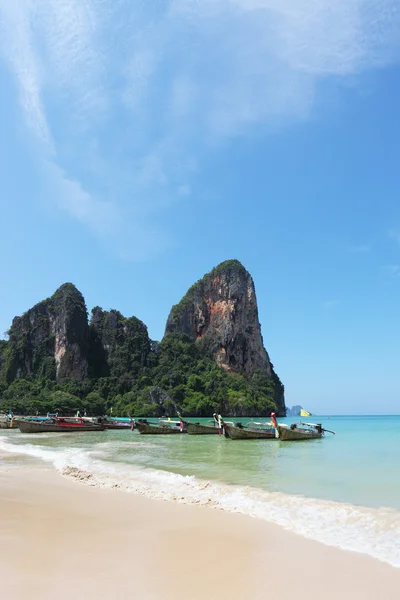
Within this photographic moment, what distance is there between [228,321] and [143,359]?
1903 centimetres

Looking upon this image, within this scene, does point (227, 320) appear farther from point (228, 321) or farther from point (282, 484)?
point (282, 484)

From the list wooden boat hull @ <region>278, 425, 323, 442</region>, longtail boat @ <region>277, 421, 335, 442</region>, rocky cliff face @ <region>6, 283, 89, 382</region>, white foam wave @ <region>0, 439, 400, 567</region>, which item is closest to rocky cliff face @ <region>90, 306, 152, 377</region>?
rocky cliff face @ <region>6, 283, 89, 382</region>

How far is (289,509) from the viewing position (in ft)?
23.1

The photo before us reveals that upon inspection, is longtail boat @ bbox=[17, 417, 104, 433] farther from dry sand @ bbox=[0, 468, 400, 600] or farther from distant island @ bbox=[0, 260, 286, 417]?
dry sand @ bbox=[0, 468, 400, 600]

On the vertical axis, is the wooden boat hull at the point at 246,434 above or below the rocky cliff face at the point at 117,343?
below

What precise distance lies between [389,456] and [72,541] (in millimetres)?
14908

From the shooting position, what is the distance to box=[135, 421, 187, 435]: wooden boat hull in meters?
30.2

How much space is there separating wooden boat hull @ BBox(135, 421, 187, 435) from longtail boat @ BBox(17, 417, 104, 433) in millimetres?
5470

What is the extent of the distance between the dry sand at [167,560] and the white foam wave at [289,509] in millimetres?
387

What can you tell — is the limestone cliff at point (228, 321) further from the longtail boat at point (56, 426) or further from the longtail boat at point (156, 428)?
the longtail boat at point (156, 428)

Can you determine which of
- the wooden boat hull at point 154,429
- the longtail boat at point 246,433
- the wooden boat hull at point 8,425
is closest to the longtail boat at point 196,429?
the wooden boat hull at point 154,429

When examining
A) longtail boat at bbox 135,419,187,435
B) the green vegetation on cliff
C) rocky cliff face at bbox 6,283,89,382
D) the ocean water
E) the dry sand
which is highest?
rocky cliff face at bbox 6,283,89,382

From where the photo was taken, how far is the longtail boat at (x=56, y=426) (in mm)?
30391

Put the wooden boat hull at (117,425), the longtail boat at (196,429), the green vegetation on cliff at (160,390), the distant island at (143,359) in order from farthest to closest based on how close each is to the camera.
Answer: the distant island at (143,359) → the green vegetation on cliff at (160,390) → the wooden boat hull at (117,425) → the longtail boat at (196,429)
